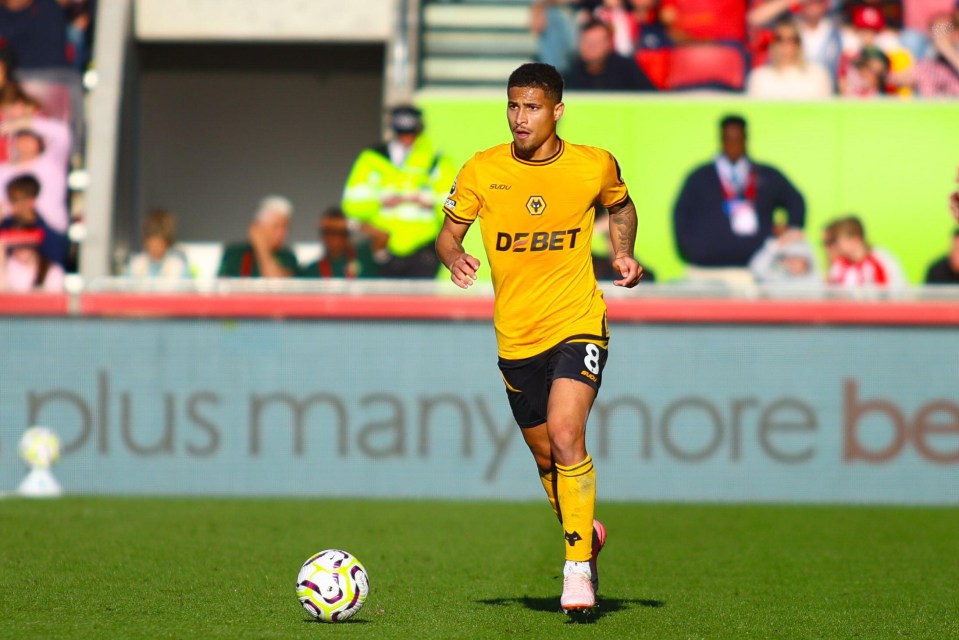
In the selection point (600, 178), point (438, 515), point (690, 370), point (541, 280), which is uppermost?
point (600, 178)

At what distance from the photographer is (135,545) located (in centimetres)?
910

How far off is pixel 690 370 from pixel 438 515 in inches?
107

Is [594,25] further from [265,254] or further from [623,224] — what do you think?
[623,224]

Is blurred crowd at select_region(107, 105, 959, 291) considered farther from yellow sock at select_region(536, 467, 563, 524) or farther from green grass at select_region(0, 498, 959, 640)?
yellow sock at select_region(536, 467, 563, 524)

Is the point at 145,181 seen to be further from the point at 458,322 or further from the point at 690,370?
the point at 690,370

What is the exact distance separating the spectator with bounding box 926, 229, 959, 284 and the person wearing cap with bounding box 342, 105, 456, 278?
4320mm

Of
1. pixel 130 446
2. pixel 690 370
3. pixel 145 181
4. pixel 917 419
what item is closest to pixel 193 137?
pixel 145 181

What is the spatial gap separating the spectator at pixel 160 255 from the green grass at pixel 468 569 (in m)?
2.72

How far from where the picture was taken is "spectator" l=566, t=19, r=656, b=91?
50.1ft

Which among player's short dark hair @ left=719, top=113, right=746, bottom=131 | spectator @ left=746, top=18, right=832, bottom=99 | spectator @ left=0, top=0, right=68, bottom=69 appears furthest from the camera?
spectator @ left=0, top=0, right=68, bottom=69

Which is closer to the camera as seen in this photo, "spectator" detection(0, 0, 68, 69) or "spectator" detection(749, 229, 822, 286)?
"spectator" detection(749, 229, 822, 286)

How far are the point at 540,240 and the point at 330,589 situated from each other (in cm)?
163

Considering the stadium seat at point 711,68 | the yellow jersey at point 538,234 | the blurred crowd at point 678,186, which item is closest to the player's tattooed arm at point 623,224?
the yellow jersey at point 538,234

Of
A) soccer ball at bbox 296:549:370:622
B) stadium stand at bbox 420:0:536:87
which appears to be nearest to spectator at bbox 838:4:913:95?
stadium stand at bbox 420:0:536:87
